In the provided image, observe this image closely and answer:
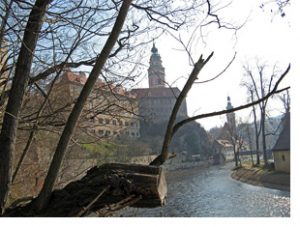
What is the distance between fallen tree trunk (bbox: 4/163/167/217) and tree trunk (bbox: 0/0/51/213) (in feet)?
1.27

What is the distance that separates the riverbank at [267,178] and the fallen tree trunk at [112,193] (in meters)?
14.7

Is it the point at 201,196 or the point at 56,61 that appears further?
the point at 201,196

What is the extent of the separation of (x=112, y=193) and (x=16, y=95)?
0.85 m

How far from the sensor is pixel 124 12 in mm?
1467

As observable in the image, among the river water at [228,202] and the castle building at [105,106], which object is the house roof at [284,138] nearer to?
the river water at [228,202]

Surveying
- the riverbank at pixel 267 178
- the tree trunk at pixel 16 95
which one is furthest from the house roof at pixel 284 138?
the tree trunk at pixel 16 95

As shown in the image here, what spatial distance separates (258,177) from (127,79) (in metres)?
18.1

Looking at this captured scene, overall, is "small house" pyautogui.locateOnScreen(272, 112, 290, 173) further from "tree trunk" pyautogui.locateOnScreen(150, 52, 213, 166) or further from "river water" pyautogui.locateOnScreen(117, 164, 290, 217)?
"tree trunk" pyautogui.locateOnScreen(150, 52, 213, 166)

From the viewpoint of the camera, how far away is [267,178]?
59.2ft

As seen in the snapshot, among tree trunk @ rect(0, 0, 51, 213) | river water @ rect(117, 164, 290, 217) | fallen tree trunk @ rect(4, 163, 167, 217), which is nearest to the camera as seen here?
fallen tree trunk @ rect(4, 163, 167, 217)

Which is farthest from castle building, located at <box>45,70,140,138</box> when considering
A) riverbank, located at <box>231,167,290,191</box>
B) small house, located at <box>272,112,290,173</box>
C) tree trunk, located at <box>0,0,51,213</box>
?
small house, located at <box>272,112,290,173</box>

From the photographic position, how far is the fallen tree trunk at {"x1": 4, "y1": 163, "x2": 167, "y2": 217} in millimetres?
1120
